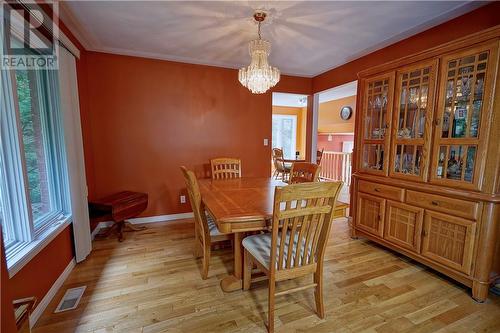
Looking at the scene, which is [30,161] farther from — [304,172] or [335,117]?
[335,117]

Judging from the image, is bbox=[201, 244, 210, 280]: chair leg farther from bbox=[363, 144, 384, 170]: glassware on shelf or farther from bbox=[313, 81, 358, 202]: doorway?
bbox=[313, 81, 358, 202]: doorway

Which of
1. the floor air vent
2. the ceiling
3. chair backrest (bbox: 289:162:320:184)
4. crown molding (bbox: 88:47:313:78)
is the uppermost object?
the ceiling

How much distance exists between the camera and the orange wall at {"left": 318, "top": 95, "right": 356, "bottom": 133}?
19.8 ft

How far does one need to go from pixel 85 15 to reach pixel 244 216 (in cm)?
244

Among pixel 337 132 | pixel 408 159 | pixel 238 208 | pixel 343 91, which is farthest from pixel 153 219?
pixel 337 132

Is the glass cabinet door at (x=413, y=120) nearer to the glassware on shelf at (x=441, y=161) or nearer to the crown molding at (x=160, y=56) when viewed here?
the glassware on shelf at (x=441, y=161)

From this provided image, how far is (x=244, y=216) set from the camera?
146 centimetres

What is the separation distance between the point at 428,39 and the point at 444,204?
1739 mm

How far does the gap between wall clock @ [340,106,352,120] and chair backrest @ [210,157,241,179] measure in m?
4.30

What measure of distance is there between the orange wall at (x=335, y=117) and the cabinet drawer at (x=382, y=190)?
372 centimetres

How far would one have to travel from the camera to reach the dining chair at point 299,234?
1311 mm

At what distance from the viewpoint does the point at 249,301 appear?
1.75 metres

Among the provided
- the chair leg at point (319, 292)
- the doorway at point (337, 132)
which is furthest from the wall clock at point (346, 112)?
the chair leg at point (319, 292)

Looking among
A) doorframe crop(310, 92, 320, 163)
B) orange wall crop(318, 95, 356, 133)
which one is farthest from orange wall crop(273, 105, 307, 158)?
doorframe crop(310, 92, 320, 163)
